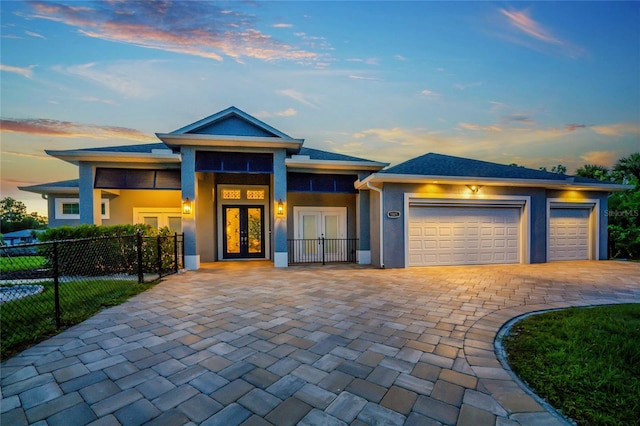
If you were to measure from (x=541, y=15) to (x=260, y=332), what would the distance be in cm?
1121

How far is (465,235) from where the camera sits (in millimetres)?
9094

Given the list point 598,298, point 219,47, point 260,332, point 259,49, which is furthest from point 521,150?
point 260,332

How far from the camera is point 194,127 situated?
8539mm

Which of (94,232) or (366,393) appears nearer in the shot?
(366,393)

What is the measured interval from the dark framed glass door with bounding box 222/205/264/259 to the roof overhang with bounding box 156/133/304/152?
3118mm

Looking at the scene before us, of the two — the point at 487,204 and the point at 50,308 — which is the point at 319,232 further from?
the point at 50,308

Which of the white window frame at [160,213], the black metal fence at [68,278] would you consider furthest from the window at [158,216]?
the black metal fence at [68,278]

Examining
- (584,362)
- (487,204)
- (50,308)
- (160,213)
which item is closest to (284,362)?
(584,362)

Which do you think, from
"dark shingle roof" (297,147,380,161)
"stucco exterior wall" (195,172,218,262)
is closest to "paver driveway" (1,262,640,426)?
"stucco exterior wall" (195,172,218,262)

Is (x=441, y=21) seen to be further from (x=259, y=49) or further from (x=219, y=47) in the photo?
(x=219, y=47)

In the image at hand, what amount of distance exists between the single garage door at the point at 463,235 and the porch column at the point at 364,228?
1.81 metres

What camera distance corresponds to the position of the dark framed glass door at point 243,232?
1100 cm

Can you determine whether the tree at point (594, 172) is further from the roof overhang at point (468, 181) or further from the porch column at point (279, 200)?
the porch column at point (279, 200)

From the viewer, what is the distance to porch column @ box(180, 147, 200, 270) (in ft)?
28.3
